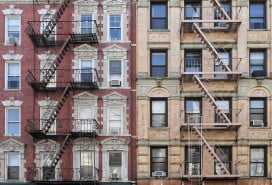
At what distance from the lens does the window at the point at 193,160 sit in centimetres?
3647

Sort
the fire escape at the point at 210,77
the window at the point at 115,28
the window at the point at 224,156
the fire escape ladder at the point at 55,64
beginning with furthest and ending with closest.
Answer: the window at the point at 115,28, the window at the point at 224,156, the fire escape ladder at the point at 55,64, the fire escape at the point at 210,77

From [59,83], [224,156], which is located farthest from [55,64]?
[224,156]

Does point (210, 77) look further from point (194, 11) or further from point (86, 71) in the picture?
point (86, 71)

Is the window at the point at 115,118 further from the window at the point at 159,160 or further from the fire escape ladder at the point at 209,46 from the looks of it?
the fire escape ladder at the point at 209,46

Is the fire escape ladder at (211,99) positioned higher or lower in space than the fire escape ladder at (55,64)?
lower

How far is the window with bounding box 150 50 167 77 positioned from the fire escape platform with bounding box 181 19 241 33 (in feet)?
6.64

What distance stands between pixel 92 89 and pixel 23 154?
5.78 m

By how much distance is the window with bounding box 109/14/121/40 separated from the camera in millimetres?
37688

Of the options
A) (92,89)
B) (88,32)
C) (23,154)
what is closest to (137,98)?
(92,89)

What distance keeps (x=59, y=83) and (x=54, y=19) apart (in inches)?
154

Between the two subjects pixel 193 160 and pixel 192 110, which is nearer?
pixel 193 160

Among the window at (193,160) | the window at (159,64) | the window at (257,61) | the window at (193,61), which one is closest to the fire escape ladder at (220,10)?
the window at (193,61)

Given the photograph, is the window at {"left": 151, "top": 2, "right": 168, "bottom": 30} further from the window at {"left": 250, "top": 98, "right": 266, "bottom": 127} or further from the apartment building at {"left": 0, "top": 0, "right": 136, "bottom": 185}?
the window at {"left": 250, "top": 98, "right": 266, "bottom": 127}

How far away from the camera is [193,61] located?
37.3 metres
